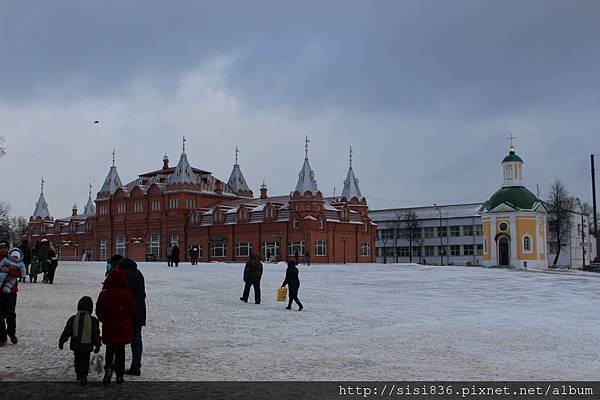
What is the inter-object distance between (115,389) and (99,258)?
280 ft

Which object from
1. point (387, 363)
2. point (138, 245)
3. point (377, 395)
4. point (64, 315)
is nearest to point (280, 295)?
point (64, 315)

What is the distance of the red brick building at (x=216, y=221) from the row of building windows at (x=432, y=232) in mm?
27379

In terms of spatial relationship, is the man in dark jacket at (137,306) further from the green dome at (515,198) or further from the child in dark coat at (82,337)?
the green dome at (515,198)

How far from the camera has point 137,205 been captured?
3376 inches

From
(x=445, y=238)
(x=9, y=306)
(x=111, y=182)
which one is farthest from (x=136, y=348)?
(x=445, y=238)

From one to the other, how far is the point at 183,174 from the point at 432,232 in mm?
43930

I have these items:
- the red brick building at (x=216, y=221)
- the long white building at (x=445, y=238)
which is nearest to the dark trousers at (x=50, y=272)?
the red brick building at (x=216, y=221)

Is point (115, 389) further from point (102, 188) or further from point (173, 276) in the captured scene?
point (102, 188)

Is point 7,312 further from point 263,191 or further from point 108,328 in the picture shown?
point 263,191

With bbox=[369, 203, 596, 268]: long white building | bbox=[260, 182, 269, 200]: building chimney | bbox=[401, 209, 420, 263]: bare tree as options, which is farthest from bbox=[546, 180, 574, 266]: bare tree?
bbox=[260, 182, 269, 200]: building chimney

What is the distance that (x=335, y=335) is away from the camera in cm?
1590

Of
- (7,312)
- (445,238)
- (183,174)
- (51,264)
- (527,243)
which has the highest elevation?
(183,174)

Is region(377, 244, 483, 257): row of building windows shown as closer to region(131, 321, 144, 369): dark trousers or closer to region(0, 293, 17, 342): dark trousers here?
region(0, 293, 17, 342): dark trousers

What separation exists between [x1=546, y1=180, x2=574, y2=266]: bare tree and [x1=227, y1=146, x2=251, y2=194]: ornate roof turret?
40.6 metres
